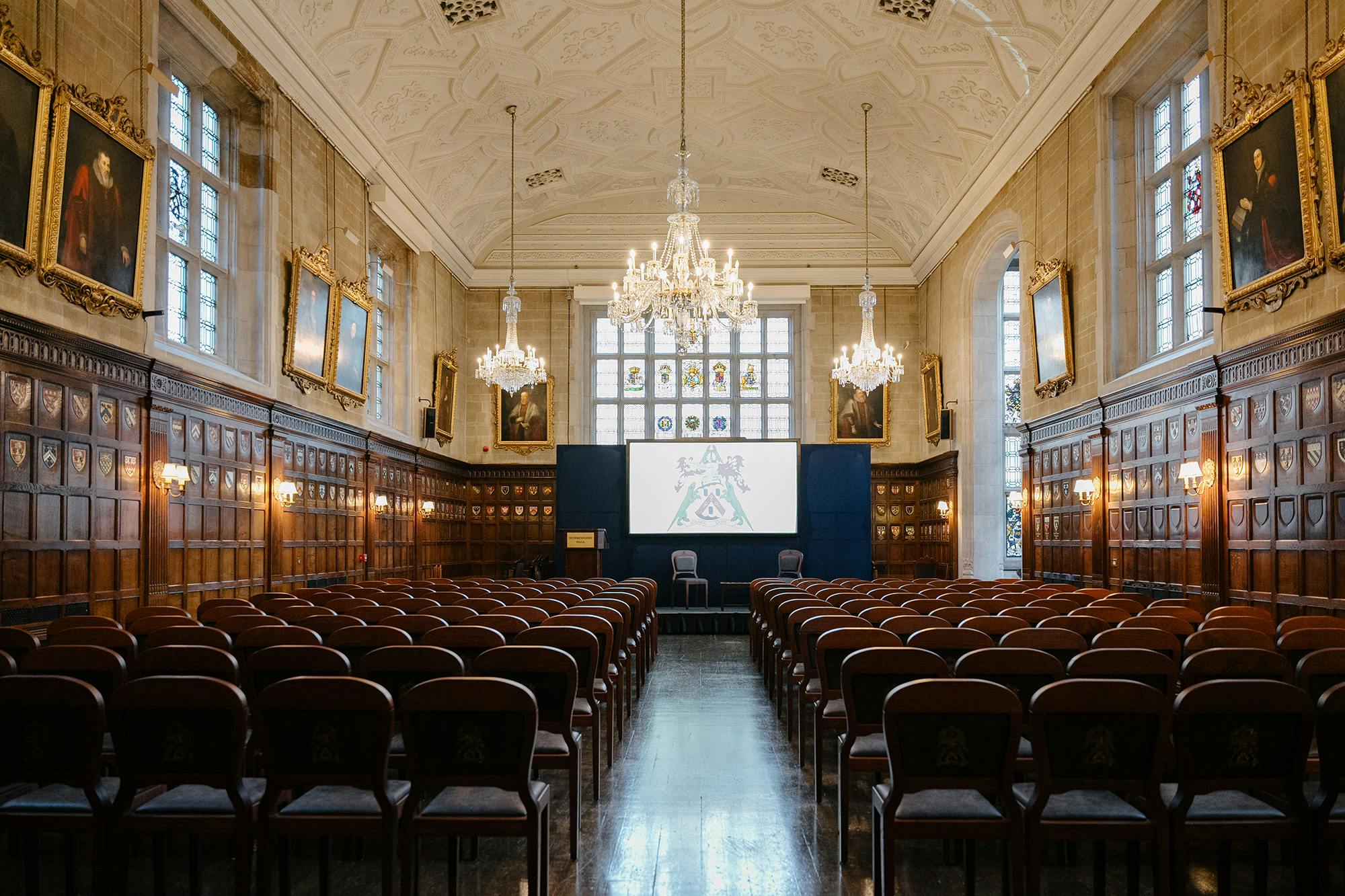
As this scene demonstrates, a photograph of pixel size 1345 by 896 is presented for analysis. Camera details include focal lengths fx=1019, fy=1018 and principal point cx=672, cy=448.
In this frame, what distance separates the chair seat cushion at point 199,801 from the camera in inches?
154

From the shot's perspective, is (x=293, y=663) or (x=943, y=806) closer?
(x=943, y=806)

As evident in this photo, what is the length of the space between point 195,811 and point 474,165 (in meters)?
19.2

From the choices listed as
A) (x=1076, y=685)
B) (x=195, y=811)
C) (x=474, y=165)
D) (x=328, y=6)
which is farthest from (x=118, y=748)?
(x=474, y=165)

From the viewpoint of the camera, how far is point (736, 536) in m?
20.7

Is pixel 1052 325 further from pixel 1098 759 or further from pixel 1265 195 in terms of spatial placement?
pixel 1098 759

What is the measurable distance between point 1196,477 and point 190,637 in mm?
10070

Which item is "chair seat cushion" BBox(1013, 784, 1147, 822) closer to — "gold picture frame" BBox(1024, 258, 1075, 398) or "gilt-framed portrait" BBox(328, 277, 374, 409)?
"gold picture frame" BBox(1024, 258, 1075, 398)

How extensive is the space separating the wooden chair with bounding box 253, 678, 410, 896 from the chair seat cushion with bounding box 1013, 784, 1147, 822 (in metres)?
2.39

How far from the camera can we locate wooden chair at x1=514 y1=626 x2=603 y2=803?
5.93 metres

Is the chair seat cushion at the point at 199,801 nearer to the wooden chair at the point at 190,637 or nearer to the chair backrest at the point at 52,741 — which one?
the chair backrest at the point at 52,741

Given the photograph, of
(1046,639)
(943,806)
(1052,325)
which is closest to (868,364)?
(1052,325)

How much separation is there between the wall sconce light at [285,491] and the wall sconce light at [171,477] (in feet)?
8.34

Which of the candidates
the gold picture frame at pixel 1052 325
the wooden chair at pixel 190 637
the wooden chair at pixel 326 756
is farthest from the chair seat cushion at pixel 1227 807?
the gold picture frame at pixel 1052 325

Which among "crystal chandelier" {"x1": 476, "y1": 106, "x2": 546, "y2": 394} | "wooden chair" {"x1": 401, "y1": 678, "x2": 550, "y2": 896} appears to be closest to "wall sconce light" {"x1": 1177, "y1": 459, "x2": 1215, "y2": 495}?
"wooden chair" {"x1": 401, "y1": 678, "x2": 550, "y2": 896}
